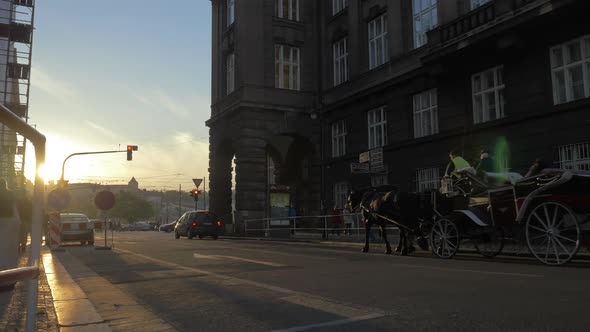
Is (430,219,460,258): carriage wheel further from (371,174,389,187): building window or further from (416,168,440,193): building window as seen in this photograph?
(371,174,389,187): building window

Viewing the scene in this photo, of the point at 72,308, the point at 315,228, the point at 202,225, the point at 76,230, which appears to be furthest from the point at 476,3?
the point at 76,230

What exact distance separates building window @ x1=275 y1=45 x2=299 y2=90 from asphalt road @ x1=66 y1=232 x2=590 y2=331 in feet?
76.2

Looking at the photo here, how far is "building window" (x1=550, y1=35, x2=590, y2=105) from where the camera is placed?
1557cm

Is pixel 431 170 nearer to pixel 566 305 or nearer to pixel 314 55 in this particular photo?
pixel 314 55

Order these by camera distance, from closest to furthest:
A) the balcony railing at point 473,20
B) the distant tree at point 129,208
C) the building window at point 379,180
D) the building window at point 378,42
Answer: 1. the balcony railing at point 473,20
2. the building window at point 379,180
3. the building window at point 378,42
4. the distant tree at point 129,208

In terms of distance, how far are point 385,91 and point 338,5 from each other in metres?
8.63

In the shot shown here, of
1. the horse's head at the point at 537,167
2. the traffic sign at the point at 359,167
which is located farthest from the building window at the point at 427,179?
the horse's head at the point at 537,167

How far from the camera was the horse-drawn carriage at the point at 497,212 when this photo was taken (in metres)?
8.86

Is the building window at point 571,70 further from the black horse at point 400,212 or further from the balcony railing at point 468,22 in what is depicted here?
the black horse at point 400,212

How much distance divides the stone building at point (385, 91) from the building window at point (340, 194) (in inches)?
4.9

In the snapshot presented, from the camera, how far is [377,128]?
84.2 ft

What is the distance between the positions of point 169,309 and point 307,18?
29.2 metres

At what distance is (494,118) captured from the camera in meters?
18.8

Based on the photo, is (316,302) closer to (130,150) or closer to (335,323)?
(335,323)
